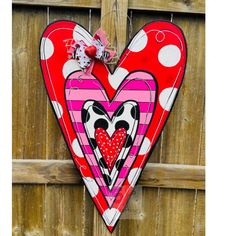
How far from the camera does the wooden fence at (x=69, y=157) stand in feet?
3.90

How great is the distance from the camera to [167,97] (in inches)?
43.5

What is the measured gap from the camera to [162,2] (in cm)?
117

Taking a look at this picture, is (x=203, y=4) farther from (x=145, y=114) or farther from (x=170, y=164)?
(x=170, y=164)

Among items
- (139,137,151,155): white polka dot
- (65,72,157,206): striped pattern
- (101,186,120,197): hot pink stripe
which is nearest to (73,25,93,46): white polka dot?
(65,72,157,206): striped pattern

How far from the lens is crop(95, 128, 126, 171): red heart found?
3.65ft

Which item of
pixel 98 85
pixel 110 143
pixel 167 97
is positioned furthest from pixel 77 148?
pixel 167 97

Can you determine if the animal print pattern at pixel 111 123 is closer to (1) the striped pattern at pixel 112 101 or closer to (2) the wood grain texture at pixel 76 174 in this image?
(1) the striped pattern at pixel 112 101

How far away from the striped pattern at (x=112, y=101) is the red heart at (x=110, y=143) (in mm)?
35

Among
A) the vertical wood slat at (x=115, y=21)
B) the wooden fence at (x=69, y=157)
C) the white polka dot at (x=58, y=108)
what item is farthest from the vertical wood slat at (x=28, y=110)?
the vertical wood slat at (x=115, y=21)

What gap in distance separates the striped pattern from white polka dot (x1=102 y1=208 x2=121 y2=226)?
0.15 feet

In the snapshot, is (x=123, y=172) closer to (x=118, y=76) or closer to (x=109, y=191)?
(x=109, y=191)

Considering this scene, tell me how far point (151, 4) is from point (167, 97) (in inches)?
12.5

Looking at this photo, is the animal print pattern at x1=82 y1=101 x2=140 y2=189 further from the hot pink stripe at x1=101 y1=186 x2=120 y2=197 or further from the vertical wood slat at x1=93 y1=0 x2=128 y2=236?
the vertical wood slat at x1=93 y1=0 x2=128 y2=236

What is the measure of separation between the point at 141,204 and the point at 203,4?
2.32 feet
